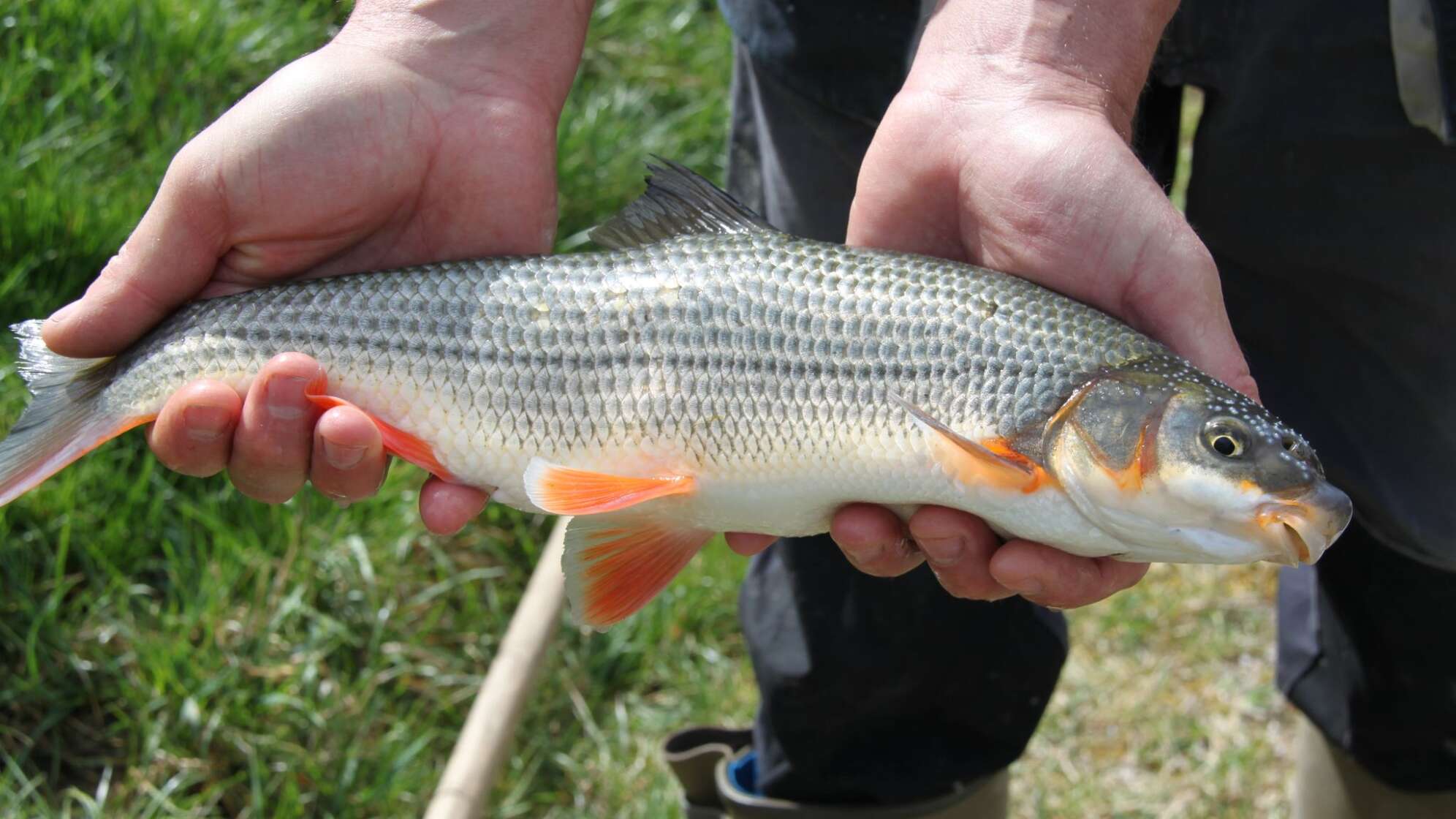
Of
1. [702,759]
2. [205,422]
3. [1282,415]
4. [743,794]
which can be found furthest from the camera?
[702,759]

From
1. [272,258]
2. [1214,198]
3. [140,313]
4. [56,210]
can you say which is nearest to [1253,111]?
[1214,198]

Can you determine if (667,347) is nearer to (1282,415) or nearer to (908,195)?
(908,195)

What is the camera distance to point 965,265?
2699 mm

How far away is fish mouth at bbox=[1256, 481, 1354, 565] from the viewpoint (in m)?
2.36

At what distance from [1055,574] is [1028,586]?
0.18ft

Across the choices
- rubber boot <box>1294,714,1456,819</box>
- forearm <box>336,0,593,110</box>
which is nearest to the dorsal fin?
forearm <box>336,0,593,110</box>

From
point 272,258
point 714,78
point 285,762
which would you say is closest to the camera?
point 272,258

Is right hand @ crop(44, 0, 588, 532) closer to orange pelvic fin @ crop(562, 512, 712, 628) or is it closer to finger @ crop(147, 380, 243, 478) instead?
finger @ crop(147, 380, 243, 478)

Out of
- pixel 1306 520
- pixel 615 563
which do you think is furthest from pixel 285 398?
pixel 1306 520

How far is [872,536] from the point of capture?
8.64 ft

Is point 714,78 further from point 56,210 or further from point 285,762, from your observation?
point 285,762

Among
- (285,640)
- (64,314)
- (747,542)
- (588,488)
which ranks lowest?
(285,640)

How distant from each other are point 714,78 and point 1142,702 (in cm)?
325

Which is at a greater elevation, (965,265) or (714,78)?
(965,265)
